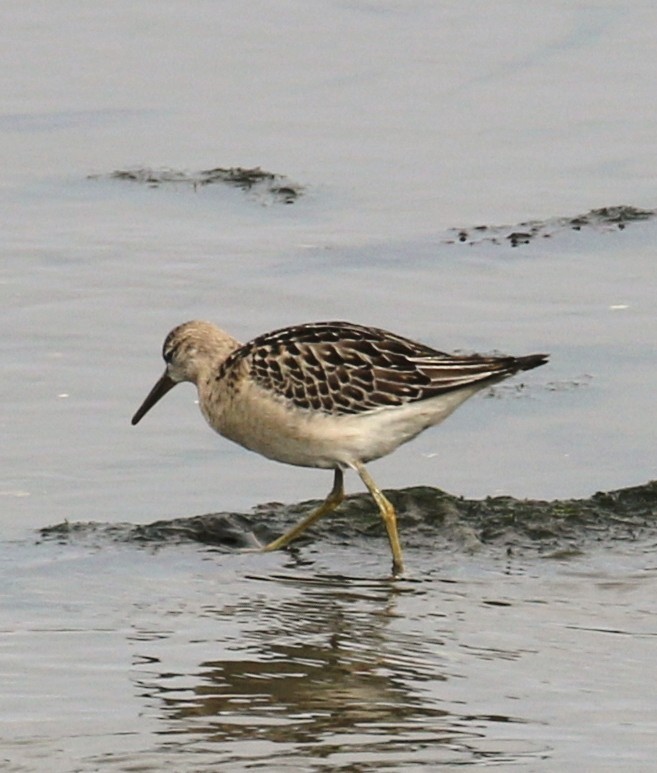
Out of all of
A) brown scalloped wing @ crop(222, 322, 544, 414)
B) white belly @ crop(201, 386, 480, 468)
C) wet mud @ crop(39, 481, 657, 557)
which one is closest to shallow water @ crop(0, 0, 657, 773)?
wet mud @ crop(39, 481, 657, 557)

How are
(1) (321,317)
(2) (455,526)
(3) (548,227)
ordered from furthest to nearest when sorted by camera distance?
(3) (548,227) < (1) (321,317) < (2) (455,526)

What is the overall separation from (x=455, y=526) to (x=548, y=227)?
4.27 metres

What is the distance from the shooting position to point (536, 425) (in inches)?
400

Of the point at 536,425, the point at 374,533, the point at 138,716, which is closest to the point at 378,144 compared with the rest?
the point at 536,425

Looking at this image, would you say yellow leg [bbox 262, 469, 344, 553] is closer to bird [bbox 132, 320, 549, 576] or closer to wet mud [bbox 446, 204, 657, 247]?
bird [bbox 132, 320, 549, 576]

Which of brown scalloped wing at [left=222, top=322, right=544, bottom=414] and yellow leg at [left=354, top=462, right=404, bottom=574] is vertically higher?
brown scalloped wing at [left=222, top=322, right=544, bottom=414]

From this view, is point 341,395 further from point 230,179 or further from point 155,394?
point 230,179

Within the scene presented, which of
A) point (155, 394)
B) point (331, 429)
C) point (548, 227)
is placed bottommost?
point (331, 429)

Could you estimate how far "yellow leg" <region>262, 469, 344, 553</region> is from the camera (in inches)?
351

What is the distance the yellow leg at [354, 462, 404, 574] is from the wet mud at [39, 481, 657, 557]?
18cm

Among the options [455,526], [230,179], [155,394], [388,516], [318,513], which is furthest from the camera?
[230,179]

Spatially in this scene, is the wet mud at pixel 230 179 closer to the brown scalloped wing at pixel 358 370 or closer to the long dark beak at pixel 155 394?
the long dark beak at pixel 155 394

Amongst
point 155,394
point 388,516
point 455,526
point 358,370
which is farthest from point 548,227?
point 388,516

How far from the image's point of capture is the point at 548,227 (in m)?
13.0
